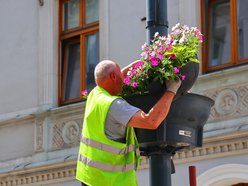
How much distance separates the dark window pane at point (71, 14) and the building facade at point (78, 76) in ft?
0.06

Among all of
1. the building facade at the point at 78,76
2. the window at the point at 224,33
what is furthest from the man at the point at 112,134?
the window at the point at 224,33

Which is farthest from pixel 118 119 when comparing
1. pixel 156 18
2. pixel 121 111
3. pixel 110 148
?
pixel 156 18

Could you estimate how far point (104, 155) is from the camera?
4.46 meters

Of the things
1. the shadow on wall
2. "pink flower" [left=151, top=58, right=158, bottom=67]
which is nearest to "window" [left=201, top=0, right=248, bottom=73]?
the shadow on wall

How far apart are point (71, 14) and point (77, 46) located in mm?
598

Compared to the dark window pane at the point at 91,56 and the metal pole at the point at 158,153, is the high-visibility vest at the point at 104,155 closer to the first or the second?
the metal pole at the point at 158,153

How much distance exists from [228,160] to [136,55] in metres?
2.44

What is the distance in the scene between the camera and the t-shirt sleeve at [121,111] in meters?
4.41

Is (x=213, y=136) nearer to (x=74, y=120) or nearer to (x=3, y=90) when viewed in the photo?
(x=74, y=120)

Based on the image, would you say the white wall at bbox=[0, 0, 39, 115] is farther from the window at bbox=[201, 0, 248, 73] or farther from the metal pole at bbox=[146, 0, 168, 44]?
the metal pole at bbox=[146, 0, 168, 44]

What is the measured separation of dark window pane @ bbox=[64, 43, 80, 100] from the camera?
12.9m

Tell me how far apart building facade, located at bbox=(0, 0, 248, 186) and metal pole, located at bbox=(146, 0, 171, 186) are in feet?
16.6

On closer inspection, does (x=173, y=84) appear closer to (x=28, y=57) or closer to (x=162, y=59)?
(x=162, y=59)

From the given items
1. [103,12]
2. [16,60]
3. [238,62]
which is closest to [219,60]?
[238,62]
